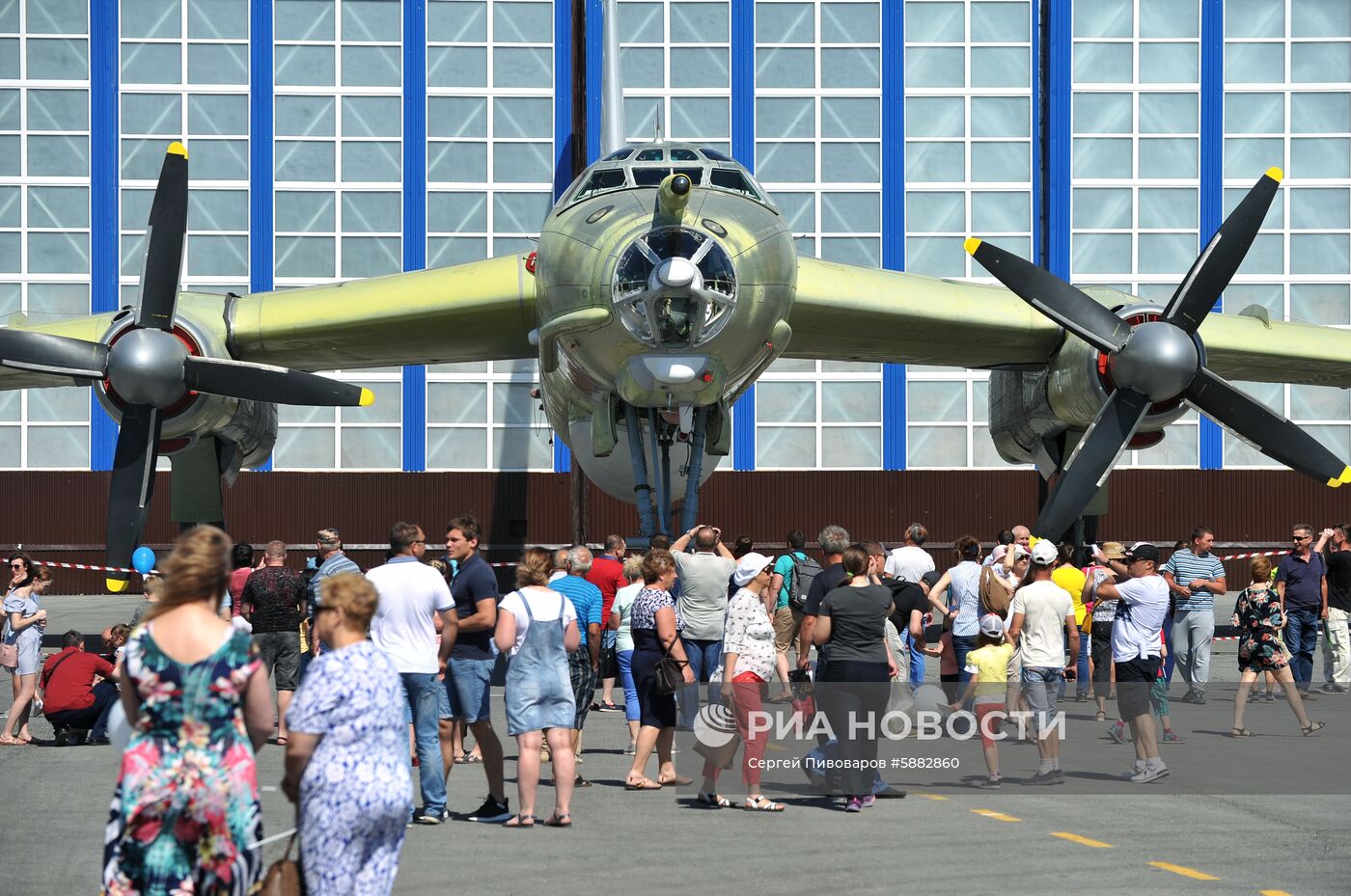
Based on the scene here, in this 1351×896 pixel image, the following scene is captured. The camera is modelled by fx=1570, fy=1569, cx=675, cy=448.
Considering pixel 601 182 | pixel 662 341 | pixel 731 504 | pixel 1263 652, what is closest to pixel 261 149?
pixel 731 504

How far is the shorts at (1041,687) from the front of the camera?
1092 cm

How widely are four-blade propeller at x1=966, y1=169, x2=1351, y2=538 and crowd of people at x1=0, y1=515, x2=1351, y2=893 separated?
4.56 ft

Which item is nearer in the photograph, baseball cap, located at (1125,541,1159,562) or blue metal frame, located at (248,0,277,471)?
baseball cap, located at (1125,541,1159,562)

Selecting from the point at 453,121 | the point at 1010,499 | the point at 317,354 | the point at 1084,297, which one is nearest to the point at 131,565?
the point at 317,354

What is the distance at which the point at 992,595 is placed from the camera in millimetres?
12398

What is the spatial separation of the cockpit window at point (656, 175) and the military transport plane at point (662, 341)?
0.02m

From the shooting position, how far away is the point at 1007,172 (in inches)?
1190

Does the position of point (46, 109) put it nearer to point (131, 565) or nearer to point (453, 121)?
point (453, 121)

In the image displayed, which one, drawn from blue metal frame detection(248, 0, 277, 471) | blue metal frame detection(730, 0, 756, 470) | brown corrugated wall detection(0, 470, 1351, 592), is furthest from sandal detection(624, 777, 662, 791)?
blue metal frame detection(248, 0, 277, 471)

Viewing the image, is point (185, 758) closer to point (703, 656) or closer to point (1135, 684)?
point (703, 656)

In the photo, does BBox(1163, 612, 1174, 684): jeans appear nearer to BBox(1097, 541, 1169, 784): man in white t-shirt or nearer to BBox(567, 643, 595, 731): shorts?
BBox(1097, 541, 1169, 784): man in white t-shirt

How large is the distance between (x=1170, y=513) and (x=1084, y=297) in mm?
14581

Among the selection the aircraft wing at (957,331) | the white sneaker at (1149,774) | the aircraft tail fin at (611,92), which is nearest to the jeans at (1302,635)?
Result: the aircraft wing at (957,331)

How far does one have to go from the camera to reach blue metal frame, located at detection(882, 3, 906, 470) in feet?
98.0
